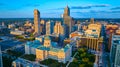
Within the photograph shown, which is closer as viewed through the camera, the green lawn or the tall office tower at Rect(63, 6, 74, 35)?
the green lawn

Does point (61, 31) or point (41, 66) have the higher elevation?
point (61, 31)

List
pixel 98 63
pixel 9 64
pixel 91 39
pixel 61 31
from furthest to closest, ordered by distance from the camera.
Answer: pixel 61 31 < pixel 91 39 < pixel 98 63 < pixel 9 64

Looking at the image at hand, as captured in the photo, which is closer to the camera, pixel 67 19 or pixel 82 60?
pixel 82 60

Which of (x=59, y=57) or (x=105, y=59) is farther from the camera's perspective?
(x=105, y=59)

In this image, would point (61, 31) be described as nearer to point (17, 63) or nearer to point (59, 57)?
point (59, 57)

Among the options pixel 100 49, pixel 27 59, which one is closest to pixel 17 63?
pixel 27 59

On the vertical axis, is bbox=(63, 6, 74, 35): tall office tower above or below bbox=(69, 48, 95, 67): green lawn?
above

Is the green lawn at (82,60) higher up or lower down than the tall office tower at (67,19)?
lower down

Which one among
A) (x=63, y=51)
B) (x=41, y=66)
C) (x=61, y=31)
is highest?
(x=61, y=31)

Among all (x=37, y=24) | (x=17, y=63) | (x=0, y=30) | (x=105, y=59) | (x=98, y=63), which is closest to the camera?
(x=17, y=63)

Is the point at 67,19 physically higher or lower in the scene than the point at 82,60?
higher

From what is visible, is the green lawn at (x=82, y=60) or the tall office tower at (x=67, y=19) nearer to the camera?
the green lawn at (x=82, y=60)
